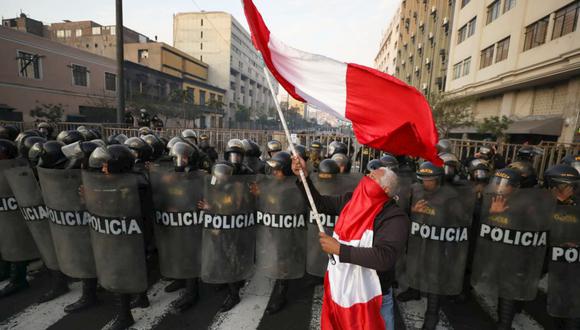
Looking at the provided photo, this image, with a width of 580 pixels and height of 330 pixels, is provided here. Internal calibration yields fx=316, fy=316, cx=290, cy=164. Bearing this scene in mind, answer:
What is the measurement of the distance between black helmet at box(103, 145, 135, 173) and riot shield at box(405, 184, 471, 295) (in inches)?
137

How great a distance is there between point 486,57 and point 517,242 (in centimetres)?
2837

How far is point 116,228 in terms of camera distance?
3.55 m

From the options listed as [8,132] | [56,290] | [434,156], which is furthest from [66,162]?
[434,156]

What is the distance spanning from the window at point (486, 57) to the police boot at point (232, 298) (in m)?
28.5

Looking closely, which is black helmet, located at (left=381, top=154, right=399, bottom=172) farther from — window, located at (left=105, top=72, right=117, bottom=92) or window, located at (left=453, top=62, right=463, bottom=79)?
window, located at (left=105, top=72, right=117, bottom=92)

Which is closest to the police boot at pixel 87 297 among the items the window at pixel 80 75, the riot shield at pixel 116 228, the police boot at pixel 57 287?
the police boot at pixel 57 287

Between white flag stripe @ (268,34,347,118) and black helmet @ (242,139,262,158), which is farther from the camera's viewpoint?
black helmet @ (242,139,262,158)

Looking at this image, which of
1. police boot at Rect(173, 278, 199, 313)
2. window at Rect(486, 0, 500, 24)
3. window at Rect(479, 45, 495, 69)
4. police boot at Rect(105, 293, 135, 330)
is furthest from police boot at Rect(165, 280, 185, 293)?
window at Rect(486, 0, 500, 24)

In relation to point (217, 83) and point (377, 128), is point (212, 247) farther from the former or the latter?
point (217, 83)

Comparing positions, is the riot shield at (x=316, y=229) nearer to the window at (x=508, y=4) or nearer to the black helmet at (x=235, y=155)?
the black helmet at (x=235, y=155)

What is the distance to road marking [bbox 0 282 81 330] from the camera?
12.2ft

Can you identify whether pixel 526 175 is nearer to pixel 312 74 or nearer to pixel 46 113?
pixel 312 74

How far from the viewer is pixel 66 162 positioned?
416 cm

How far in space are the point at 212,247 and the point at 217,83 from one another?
7527 cm
